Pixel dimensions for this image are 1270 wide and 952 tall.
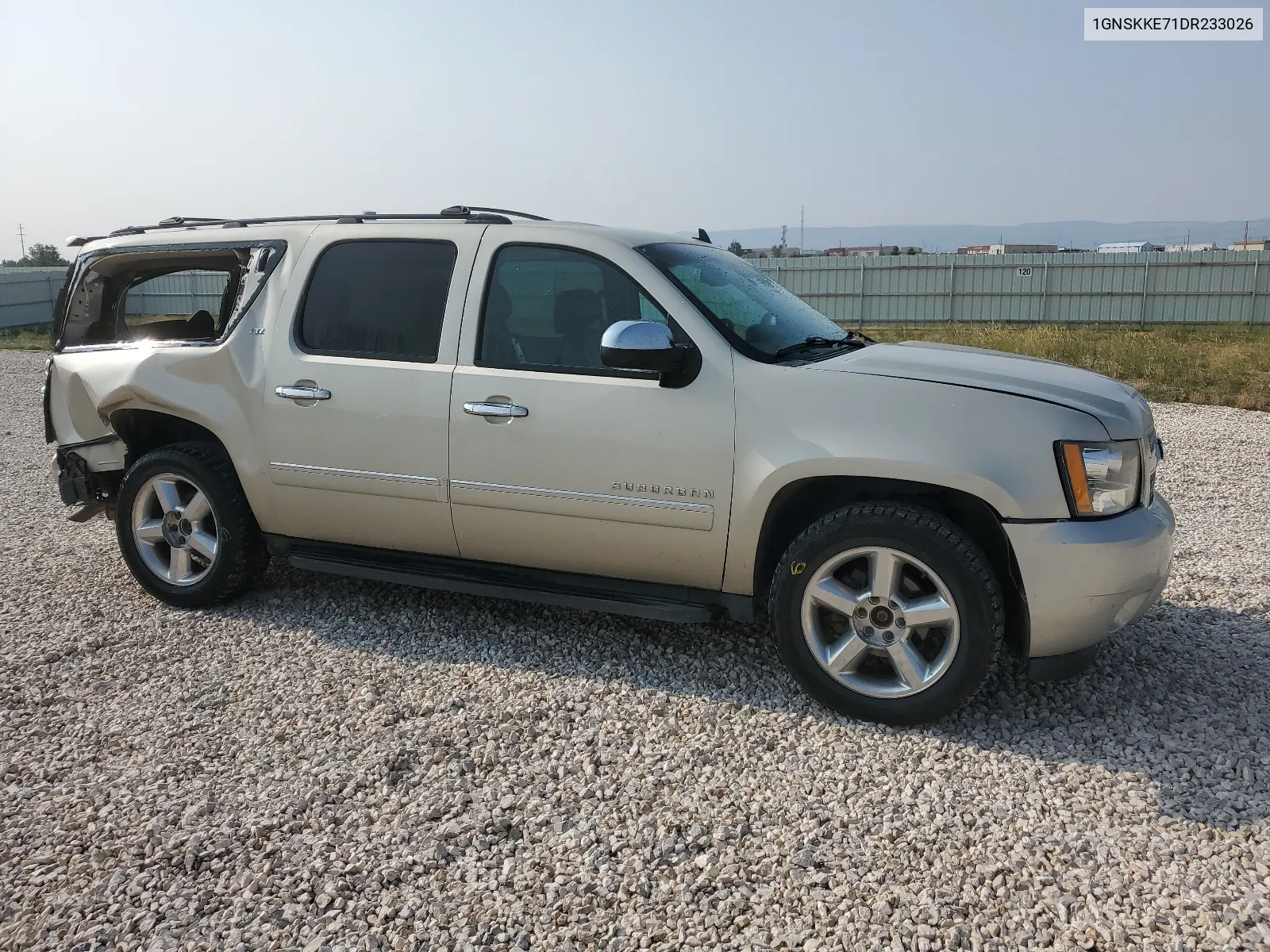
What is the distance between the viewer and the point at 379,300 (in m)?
4.39

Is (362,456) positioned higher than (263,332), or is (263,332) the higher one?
(263,332)

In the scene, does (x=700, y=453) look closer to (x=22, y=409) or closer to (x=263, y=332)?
(x=263, y=332)

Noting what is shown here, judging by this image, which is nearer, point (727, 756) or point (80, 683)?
point (727, 756)

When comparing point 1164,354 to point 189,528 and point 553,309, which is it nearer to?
point 553,309

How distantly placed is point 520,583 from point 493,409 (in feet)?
2.61

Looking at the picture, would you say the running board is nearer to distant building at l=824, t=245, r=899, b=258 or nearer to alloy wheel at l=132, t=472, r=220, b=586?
alloy wheel at l=132, t=472, r=220, b=586

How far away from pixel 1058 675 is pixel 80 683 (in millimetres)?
4013

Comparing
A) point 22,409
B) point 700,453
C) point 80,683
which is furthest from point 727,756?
point 22,409

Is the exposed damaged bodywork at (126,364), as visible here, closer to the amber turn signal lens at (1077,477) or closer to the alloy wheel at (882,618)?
the alloy wheel at (882,618)

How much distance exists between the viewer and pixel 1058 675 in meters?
3.52

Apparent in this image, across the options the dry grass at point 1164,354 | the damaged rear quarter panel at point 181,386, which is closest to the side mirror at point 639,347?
the damaged rear quarter panel at point 181,386

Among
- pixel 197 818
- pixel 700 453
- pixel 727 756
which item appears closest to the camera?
pixel 197 818

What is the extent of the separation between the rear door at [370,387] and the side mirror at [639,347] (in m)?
0.90

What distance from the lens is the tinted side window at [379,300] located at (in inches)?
169
